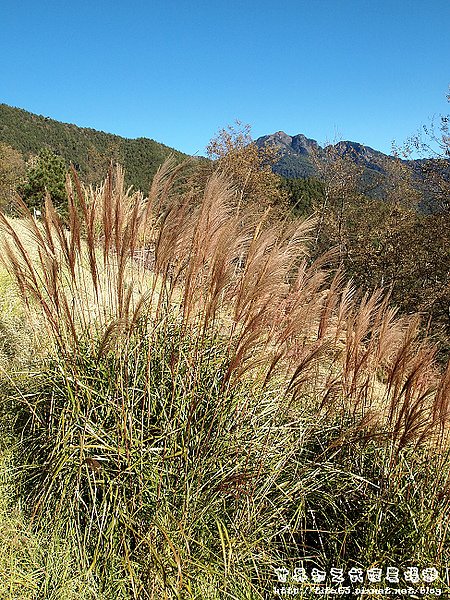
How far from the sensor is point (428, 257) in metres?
15.4

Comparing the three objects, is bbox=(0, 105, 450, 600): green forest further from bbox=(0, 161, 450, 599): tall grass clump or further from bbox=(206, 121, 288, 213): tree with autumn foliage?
bbox=(206, 121, 288, 213): tree with autumn foliage

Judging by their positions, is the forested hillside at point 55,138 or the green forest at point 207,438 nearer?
the green forest at point 207,438

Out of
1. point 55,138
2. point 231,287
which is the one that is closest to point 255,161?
point 231,287

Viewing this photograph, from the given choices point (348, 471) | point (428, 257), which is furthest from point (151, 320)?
point (428, 257)

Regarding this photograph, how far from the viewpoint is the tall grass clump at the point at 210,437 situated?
6.10ft

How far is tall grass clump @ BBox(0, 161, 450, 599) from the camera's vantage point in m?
1.86

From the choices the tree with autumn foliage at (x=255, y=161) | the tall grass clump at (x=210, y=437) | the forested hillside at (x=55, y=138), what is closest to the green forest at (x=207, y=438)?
the tall grass clump at (x=210, y=437)

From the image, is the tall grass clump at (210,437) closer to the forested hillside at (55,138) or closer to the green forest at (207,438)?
the green forest at (207,438)

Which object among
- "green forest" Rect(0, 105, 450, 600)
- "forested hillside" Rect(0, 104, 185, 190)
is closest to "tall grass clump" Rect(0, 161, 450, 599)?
"green forest" Rect(0, 105, 450, 600)

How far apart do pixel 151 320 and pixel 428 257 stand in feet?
49.3

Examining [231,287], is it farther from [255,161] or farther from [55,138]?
[55,138]

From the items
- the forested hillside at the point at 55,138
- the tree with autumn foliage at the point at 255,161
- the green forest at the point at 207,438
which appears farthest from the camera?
the forested hillside at the point at 55,138

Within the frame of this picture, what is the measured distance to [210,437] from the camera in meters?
2.04

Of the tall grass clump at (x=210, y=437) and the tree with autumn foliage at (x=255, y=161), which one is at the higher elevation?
the tree with autumn foliage at (x=255, y=161)
